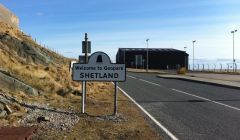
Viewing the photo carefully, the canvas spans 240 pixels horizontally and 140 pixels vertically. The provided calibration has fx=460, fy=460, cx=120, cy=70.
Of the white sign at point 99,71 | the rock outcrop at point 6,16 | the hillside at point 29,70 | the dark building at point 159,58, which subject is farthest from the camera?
the dark building at point 159,58

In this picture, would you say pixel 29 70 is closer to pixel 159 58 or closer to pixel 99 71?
pixel 99 71

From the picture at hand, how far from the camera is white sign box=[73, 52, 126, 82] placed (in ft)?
45.1

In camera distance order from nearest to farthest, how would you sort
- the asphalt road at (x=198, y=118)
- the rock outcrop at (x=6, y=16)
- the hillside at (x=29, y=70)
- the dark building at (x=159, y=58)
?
the asphalt road at (x=198, y=118), the hillside at (x=29, y=70), the rock outcrop at (x=6, y=16), the dark building at (x=159, y=58)

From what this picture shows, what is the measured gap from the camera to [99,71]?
13797 mm

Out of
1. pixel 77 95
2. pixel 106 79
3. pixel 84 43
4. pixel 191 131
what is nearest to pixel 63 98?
pixel 77 95

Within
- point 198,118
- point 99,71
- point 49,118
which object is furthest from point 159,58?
point 49,118

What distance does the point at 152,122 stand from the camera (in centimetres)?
1280

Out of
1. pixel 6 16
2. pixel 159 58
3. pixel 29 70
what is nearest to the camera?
pixel 29 70

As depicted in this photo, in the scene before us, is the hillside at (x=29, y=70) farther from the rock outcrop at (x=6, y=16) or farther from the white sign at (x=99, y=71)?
the rock outcrop at (x=6, y=16)

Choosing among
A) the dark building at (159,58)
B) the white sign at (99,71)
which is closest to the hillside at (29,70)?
the white sign at (99,71)

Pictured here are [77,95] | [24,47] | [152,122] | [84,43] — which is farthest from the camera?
[24,47]

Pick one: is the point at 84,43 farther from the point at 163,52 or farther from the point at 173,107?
the point at 163,52

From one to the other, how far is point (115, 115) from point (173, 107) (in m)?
Answer: 4.05

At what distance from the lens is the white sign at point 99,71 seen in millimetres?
13734
